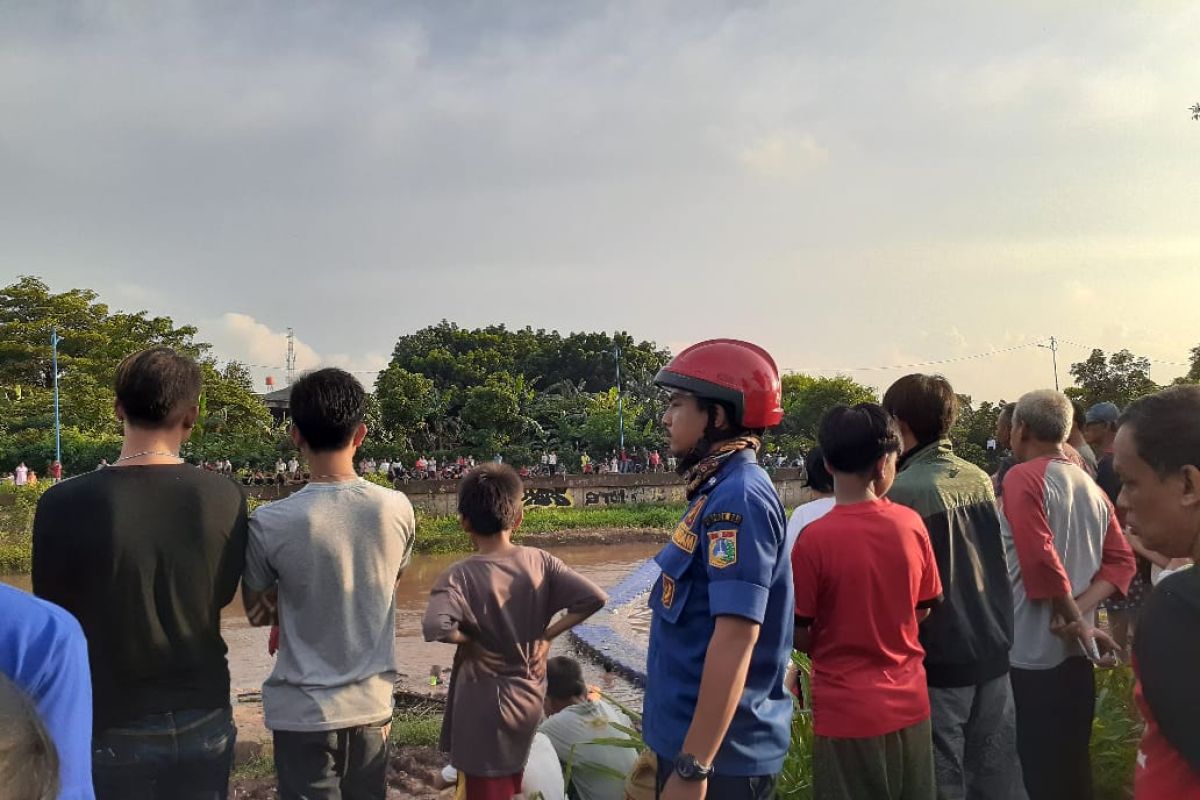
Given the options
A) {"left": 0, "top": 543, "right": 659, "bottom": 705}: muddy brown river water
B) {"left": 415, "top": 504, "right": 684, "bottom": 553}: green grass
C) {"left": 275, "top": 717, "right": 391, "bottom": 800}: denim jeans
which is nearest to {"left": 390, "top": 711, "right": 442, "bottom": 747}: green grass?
{"left": 0, "top": 543, "right": 659, "bottom": 705}: muddy brown river water

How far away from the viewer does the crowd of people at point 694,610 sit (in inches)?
61.4

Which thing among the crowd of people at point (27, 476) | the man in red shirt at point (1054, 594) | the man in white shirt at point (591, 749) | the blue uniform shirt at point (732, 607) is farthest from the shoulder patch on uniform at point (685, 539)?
the crowd of people at point (27, 476)

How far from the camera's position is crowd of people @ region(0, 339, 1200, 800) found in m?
1.56

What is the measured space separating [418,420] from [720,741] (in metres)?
32.0

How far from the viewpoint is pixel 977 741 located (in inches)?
112

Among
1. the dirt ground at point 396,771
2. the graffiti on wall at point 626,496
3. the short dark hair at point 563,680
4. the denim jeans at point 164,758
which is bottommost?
the graffiti on wall at point 626,496

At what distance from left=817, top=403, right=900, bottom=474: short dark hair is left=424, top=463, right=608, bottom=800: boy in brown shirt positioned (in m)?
0.95

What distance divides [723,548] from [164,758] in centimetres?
138

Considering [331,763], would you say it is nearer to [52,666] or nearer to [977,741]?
[52,666]

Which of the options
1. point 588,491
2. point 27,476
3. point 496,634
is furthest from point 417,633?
point 27,476

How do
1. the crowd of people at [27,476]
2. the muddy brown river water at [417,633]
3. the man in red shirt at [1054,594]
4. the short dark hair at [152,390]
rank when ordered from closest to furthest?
the short dark hair at [152,390] < the man in red shirt at [1054,594] < the muddy brown river water at [417,633] < the crowd of people at [27,476]

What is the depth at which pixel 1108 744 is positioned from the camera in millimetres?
3906

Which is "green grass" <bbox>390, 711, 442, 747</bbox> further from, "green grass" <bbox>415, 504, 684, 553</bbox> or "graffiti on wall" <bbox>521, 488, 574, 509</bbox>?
"graffiti on wall" <bbox>521, 488, 574, 509</bbox>

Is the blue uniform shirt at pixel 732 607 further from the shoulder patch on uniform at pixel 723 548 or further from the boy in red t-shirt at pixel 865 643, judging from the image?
the boy in red t-shirt at pixel 865 643
